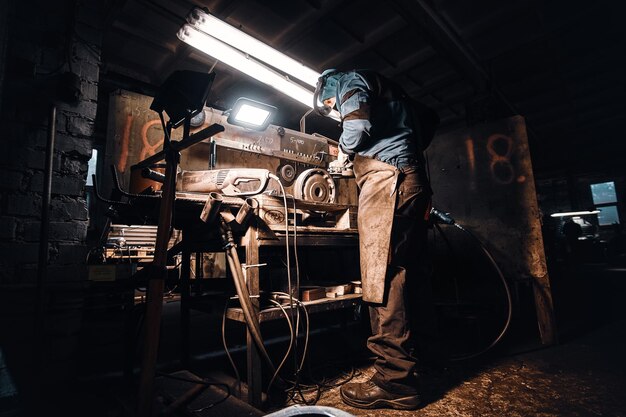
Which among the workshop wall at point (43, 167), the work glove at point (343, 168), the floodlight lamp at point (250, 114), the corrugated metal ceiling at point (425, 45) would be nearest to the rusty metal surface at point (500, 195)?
the corrugated metal ceiling at point (425, 45)

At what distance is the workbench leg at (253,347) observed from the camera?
6.26 feet

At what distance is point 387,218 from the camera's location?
208cm

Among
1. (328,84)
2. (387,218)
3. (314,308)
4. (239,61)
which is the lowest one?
(314,308)

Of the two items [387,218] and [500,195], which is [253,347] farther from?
[500,195]

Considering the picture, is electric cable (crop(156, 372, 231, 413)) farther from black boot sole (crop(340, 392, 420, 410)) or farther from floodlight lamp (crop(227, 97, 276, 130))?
floodlight lamp (crop(227, 97, 276, 130))

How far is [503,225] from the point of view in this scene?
143 inches

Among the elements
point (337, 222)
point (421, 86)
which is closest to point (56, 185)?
point (337, 222)

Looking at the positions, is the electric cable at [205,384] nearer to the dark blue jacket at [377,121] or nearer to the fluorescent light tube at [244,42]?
the dark blue jacket at [377,121]

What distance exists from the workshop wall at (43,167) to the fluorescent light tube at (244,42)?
99 cm

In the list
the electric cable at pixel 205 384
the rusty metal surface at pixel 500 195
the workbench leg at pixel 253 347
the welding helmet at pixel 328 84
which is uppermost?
the welding helmet at pixel 328 84

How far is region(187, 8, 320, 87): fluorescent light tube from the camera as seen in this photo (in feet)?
10.3

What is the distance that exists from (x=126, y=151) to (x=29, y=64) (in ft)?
5.87

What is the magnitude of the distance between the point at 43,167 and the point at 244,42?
231cm

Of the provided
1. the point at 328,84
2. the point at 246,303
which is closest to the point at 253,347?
the point at 246,303
